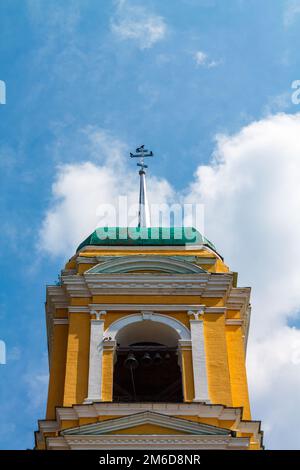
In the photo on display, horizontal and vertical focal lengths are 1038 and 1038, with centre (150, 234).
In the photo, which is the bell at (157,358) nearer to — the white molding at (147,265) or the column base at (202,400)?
the column base at (202,400)

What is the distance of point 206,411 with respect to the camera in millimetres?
21531

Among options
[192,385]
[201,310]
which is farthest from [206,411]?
[201,310]

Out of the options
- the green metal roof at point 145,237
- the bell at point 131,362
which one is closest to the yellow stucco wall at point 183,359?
the bell at point 131,362

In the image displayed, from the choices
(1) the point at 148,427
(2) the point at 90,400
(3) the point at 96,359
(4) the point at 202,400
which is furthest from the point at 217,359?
(2) the point at 90,400

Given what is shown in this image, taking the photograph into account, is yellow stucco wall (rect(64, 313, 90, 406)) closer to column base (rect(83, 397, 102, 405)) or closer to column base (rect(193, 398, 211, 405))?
column base (rect(83, 397, 102, 405))

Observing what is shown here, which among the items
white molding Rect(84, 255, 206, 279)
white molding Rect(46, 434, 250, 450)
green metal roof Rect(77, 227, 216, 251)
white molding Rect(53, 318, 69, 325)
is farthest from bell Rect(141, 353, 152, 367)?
green metal roof Rect(77, 227, 216, 251)

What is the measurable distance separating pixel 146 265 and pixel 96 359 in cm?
317

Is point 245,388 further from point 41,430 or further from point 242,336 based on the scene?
point 41,430

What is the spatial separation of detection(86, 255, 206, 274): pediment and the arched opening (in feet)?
5.15

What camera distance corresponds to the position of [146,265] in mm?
25172

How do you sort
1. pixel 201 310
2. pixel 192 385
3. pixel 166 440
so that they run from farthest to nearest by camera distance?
pixel 201 310, pixel 192 385, pixel 166 440

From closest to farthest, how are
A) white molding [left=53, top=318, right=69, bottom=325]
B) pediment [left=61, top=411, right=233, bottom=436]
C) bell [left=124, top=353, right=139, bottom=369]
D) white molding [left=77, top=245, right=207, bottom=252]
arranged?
1. pediment [left=61, top=411, right=233, bottom=436]
2. bell [left=124, top=353, right=139, bottom=369]
3. white molding [left=53, top=318, right=69, bottom=325]
4. white molding [left=77, top=245, right=207, bottom=252]

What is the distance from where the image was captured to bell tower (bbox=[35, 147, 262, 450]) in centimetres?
2075
